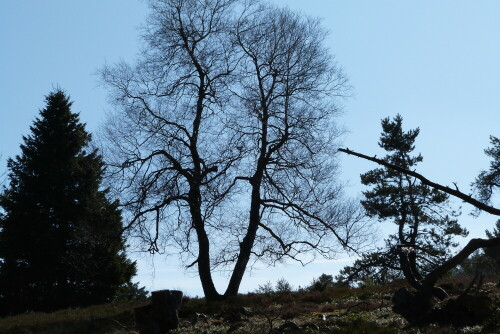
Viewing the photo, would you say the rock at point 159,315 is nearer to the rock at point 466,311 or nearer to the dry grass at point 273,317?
the dry grass at point 273,317

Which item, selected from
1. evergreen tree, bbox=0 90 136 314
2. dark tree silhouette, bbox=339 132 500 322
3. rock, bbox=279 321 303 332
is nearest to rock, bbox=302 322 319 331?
rock, bbox=279 321 303 332

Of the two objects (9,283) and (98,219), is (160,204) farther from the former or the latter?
(9,283)

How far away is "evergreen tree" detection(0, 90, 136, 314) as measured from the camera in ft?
95.1

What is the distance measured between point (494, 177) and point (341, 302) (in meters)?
20.7

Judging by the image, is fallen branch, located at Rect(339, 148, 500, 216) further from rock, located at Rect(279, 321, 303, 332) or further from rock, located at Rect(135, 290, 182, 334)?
rock, located at Rect(135, 290, 182, 334)

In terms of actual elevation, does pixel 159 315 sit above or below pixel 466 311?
above

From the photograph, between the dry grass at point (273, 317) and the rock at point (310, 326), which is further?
the rock at point (310, 326)

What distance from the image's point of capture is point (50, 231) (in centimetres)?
2941

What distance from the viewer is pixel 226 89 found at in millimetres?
22812

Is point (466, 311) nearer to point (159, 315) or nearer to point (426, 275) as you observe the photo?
point (426, 275)

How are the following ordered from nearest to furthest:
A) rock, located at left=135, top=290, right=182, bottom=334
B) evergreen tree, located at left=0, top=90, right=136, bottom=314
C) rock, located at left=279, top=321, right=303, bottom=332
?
rock, located at left=279, top=321, right=303, bottom=332, rock, located at left=135, top=290, right=182, bottom=334, evergreen tree, located at left=0, top=90, right=136, bottom=314

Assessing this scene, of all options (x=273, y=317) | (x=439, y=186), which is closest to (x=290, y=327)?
(x=273, y=317)

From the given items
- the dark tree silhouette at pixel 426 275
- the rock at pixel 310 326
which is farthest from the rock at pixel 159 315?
the dark tree silhouette at pixel 426 275

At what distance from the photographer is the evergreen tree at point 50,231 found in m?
29.0
